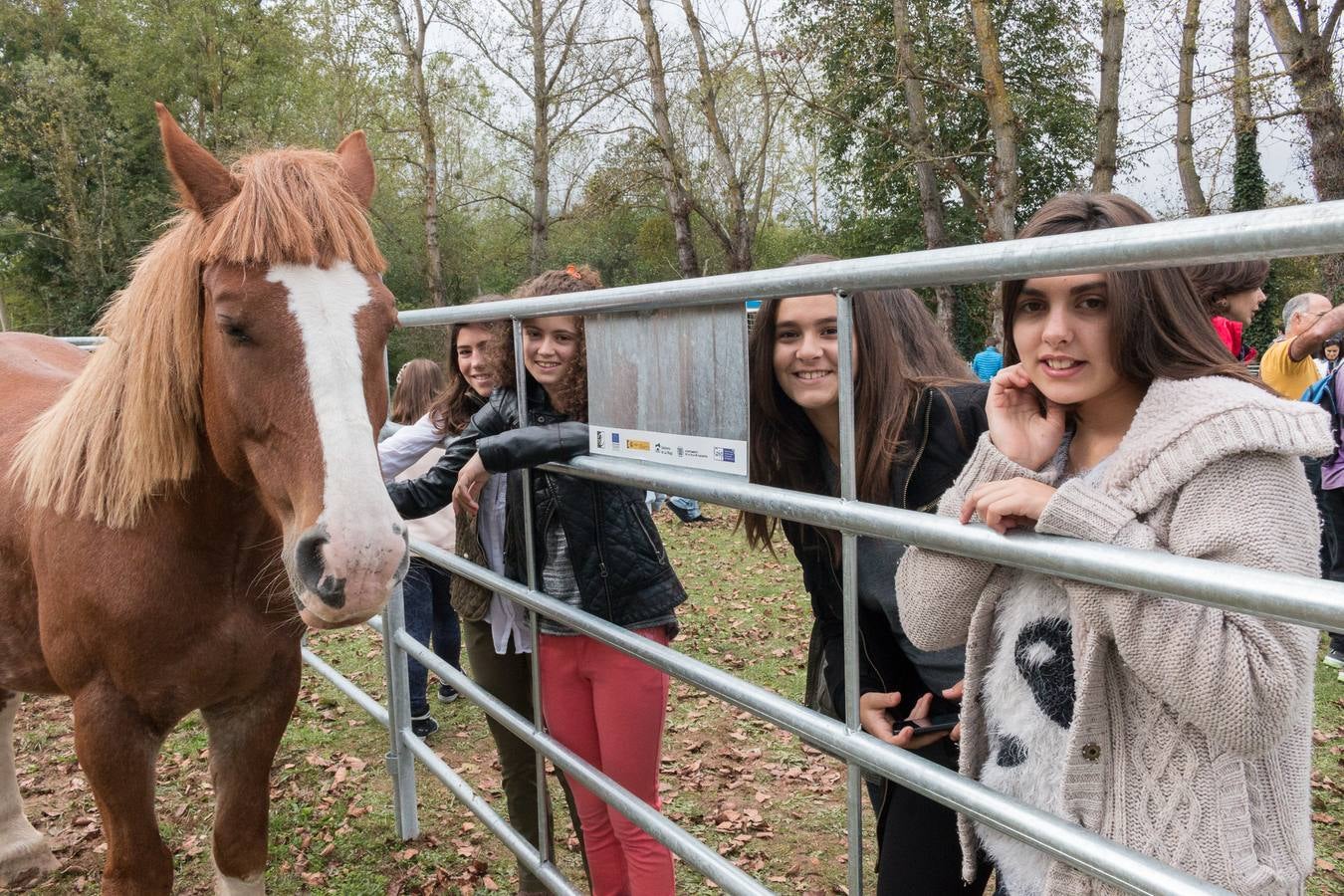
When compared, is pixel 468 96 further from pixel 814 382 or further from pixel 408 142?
pixel 814 382

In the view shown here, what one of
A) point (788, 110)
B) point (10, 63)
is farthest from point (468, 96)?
point (10, 63)

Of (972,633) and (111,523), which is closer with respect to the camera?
(972,633)

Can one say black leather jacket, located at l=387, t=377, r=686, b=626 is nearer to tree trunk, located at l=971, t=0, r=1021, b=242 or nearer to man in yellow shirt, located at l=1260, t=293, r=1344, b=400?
man in yellow shirt, located at l=1260, t=293, r=1344, b=400

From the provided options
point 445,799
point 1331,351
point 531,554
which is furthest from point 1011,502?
point 1331,351

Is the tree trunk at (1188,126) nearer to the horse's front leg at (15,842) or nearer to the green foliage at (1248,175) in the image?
the green foliage at (1248,175)

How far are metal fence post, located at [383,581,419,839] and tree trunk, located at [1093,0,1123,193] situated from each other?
11.7 metres

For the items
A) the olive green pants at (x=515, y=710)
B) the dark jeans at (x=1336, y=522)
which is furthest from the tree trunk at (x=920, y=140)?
the olive green pants at (x=515, y=710)

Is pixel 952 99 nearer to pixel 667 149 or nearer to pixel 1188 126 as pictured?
pixel 1188 126

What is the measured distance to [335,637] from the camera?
647 centimetres

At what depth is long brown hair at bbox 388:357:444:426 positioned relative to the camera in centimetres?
480

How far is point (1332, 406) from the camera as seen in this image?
471 cm

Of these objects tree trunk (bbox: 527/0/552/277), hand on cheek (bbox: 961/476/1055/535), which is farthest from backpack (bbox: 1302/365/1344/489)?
tree trunk (bbox: 527/0/552/277)

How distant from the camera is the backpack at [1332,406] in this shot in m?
4.56

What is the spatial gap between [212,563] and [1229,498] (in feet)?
7.56
